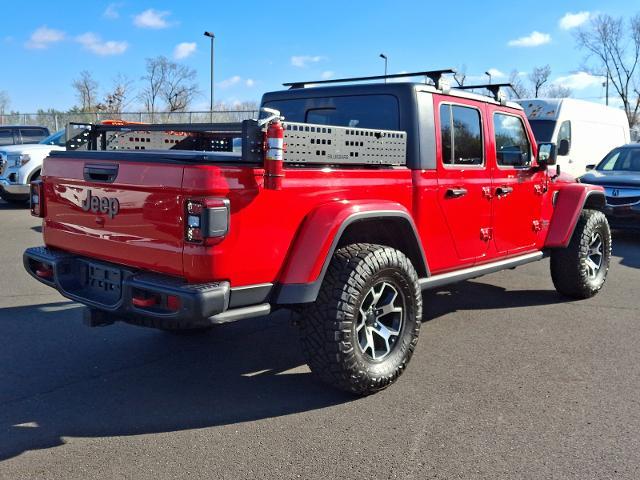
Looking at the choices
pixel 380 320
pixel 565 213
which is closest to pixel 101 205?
pixel 380 320

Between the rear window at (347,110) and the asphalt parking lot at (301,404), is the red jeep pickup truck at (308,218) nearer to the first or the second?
the rear window at (347,110)

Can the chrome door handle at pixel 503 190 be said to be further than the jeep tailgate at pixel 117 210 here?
Yes

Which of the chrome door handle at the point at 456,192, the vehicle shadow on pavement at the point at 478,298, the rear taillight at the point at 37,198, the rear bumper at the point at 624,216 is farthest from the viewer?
the rear bumper at the point at 624,216

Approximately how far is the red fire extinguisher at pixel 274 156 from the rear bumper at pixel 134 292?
590 millimetres

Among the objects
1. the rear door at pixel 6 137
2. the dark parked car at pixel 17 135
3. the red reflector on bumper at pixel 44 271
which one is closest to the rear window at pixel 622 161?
the red reflector on bumper at pixel 44 271

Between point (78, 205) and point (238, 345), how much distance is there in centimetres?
169

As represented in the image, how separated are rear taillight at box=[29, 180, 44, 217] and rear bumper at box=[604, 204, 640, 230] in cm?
881

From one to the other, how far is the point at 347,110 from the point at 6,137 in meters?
15.6

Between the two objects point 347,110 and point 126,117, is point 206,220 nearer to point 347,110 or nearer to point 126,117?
point 347,110

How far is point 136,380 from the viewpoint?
402 centimetres

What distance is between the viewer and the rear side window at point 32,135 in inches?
679

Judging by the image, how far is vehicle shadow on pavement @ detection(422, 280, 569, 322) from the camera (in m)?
5.88

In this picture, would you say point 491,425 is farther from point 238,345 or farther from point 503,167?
point 503,167

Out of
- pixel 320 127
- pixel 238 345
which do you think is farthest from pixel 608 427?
pixel 238 345
